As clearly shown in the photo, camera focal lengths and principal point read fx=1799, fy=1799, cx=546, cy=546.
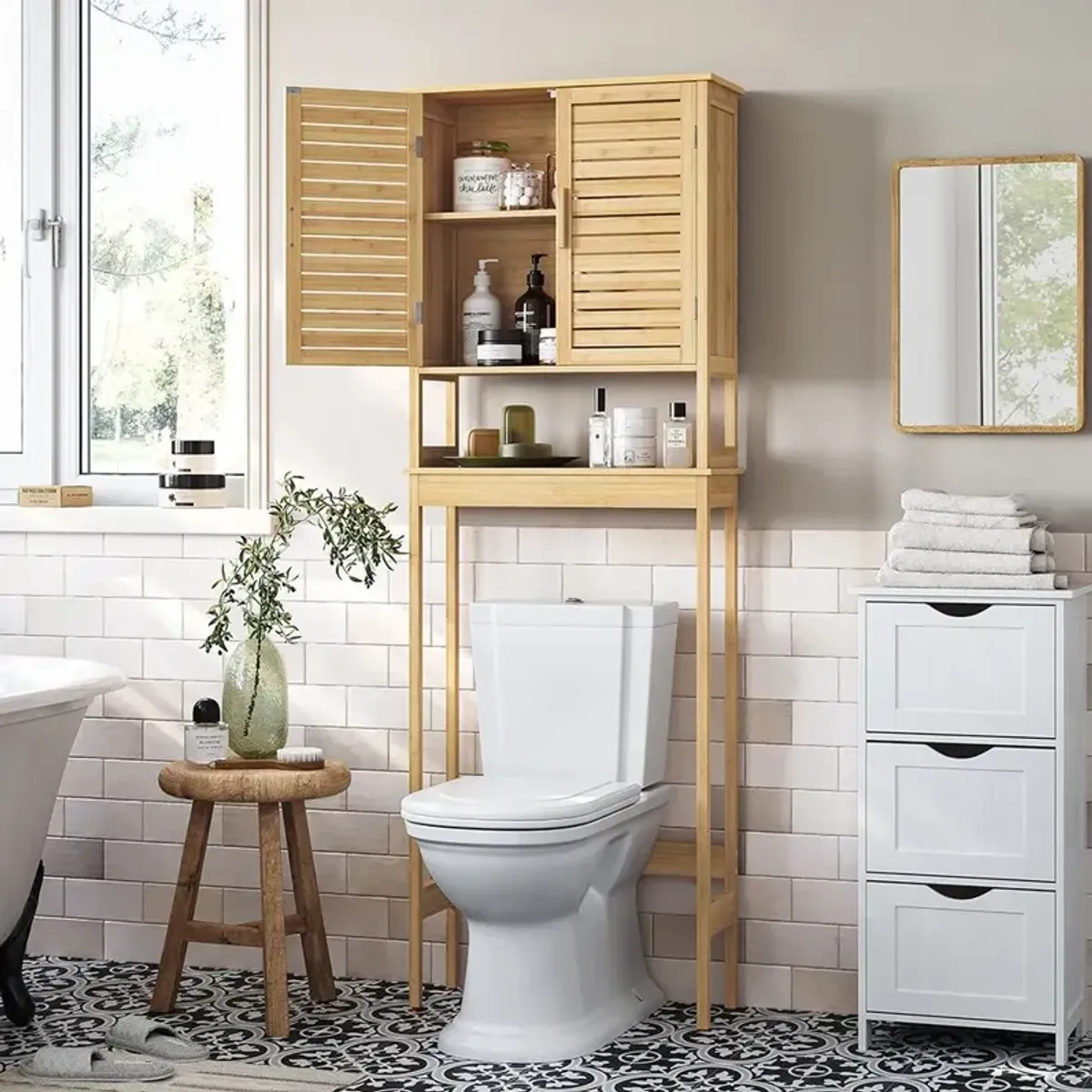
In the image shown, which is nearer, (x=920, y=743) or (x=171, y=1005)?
(x=920, y=743)

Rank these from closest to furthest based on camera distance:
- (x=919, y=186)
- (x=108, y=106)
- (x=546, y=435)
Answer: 1. (x=919, y=186)
2. (x=546, y=435)
3. (x=108, y=106)

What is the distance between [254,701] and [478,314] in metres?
1.03

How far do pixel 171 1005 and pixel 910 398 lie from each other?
84.8 inches

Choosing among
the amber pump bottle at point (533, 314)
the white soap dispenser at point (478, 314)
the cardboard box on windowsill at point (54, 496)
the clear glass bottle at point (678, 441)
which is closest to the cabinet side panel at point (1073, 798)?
the clear glass bottle at point (678, 441)

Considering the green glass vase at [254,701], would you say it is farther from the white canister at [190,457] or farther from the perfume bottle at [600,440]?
the perfume bottle at [600,440]

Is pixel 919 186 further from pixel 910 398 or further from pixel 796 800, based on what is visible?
pixel 796 800

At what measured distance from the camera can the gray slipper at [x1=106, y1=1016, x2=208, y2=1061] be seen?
3.76 metres

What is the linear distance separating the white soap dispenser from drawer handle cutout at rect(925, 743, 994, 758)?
1.36m

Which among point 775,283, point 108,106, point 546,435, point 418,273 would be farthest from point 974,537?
point 108,106

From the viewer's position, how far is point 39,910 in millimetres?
4633

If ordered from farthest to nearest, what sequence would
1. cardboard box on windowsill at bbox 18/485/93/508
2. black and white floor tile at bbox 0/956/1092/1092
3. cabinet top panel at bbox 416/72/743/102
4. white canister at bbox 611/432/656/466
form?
cardboard box on windowsill at bbox 18/485/93/508
white canister at bbox 611/432/656/466
cabinet top panel at bbox 416/72/743/102
black and white floor tile at bbox 0/956/1092/1092

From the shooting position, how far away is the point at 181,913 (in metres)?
4.07

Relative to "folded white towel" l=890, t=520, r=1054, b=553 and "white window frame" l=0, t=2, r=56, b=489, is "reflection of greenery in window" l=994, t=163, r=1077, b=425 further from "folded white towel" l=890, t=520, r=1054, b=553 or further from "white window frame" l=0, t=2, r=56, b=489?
"white window frame" l=0, t=2, r=56, b=489

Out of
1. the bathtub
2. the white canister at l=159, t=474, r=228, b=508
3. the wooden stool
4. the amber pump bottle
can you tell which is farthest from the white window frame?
the amber pump bottle
